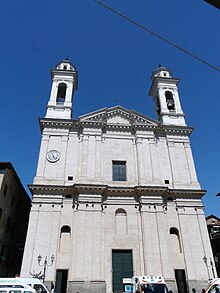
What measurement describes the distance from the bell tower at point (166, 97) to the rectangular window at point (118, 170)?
8.46 metres

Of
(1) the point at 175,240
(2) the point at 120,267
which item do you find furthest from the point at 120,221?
(1) the point at 175,240

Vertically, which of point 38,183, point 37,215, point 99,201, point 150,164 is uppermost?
point 150,164

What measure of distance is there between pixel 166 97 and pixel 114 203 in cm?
1874

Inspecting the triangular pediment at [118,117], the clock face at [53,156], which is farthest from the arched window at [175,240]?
the clock face at [53,156]

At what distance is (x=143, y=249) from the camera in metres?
21.8

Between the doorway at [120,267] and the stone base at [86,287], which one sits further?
the doorway at [120,267]

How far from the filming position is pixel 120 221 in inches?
928

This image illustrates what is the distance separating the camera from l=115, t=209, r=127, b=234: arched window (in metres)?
23.1

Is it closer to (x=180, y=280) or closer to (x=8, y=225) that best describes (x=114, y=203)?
(x=180, y=280)

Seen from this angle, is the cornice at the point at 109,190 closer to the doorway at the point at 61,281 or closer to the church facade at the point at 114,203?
the church facade at the point at 114,203

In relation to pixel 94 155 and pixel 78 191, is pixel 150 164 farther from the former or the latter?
pixel 78 191

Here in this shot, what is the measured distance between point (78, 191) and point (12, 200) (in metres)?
8.80

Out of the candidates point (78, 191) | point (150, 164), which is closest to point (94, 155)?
point (78, 191)

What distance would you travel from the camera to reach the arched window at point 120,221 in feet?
75.7
